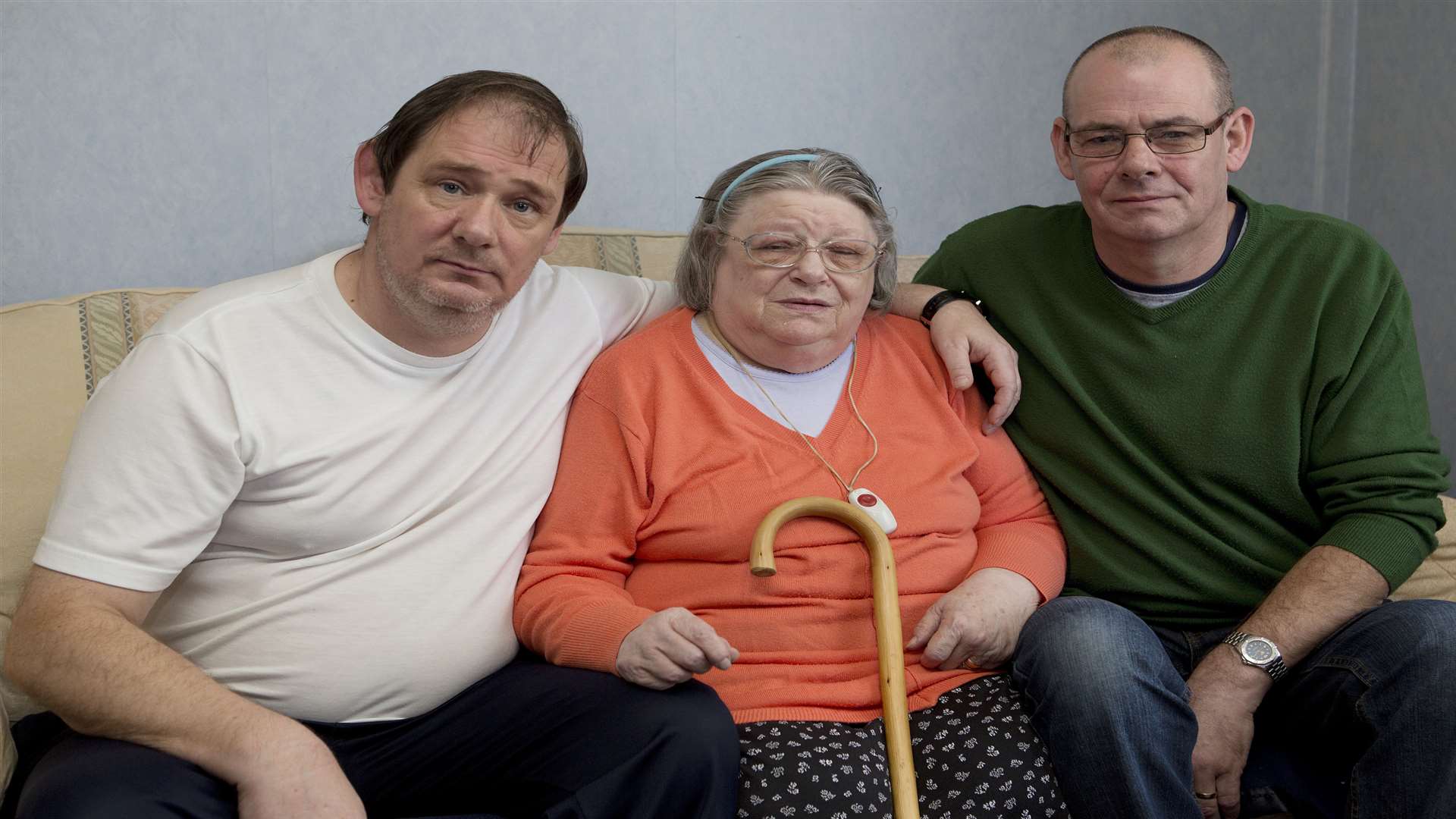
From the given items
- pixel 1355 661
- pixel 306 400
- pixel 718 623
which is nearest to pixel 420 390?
pixel 306 400

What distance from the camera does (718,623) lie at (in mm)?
1720

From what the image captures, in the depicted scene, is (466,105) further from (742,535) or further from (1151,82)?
(1151,82)

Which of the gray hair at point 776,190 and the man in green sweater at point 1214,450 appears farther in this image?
the gray hair at point 776,190

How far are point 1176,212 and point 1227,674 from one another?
69 cm

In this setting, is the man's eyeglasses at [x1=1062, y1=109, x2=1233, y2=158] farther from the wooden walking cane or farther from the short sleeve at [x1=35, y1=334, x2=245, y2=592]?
the short sleeve at [x1=35, y1=334, x2=245, y2=592]

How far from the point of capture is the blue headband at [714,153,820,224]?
191 centimetres

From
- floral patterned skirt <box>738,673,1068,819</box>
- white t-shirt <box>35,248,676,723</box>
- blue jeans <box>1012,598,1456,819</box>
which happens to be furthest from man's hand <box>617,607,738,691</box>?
blue jeans <box>1012,598,1456,819</box>

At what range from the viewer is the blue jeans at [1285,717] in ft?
5.15

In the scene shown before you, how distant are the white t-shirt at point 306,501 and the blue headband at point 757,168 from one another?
A: 458 millimetres

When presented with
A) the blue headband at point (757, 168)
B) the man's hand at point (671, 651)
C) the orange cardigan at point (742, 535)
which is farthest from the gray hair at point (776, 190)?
the man's hand at point (671, 651)

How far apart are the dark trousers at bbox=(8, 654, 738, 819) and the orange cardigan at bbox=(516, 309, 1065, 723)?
0.26 ft

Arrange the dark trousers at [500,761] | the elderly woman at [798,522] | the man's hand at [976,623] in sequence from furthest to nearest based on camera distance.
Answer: the man's hand at [976,623] < the elderly woman at [798,522] < the dark trousers at [500,761]

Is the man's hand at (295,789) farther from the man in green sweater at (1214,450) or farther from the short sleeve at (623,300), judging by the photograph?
the man in green sweater at (1214,450)

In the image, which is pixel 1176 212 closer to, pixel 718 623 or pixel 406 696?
pixel 718 623
